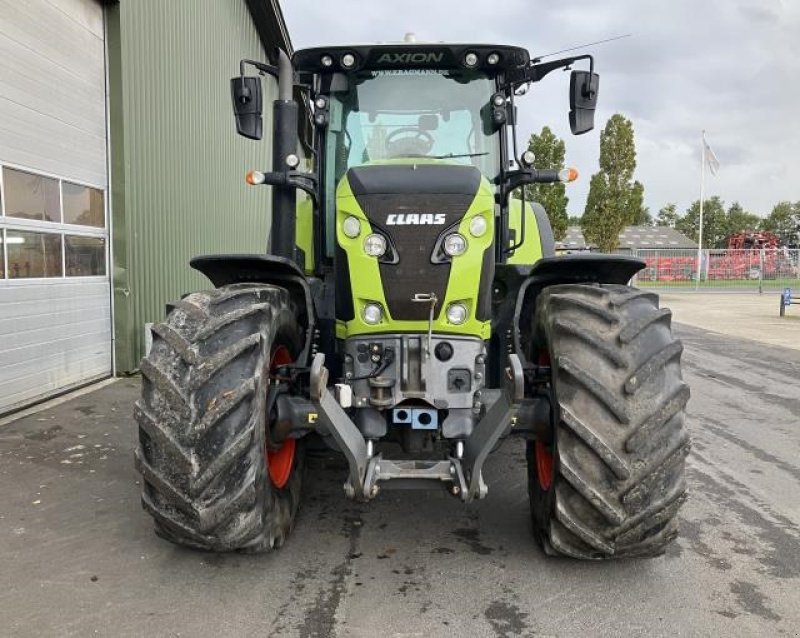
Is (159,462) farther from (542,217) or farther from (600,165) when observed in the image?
(600,165)

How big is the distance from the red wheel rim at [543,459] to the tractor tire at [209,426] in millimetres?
1399

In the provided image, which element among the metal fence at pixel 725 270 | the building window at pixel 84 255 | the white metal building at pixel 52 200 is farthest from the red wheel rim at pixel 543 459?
the metal fence at pixel 725 270

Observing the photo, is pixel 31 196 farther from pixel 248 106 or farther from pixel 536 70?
pixel 536 70

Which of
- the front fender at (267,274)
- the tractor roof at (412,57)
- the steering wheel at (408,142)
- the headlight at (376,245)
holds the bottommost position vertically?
the front fender at (267,274)

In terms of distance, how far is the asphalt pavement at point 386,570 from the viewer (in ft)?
9.53

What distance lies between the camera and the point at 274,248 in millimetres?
4391

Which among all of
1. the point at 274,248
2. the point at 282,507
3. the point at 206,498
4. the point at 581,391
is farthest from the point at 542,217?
the point at 206,498

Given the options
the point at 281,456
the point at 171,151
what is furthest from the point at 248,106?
the point at 171,151

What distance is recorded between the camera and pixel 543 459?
366cm

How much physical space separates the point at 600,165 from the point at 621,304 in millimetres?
34582

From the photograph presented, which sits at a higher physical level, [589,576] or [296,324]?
[296,324]

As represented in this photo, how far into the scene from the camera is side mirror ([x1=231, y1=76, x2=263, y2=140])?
413 cm

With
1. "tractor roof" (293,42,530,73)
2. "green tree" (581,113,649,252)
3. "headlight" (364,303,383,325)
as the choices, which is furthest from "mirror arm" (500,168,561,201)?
"green tree" (581,113,649,252)

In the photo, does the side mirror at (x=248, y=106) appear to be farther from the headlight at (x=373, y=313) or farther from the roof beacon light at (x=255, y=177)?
the headlight at (x=373, y=313)
